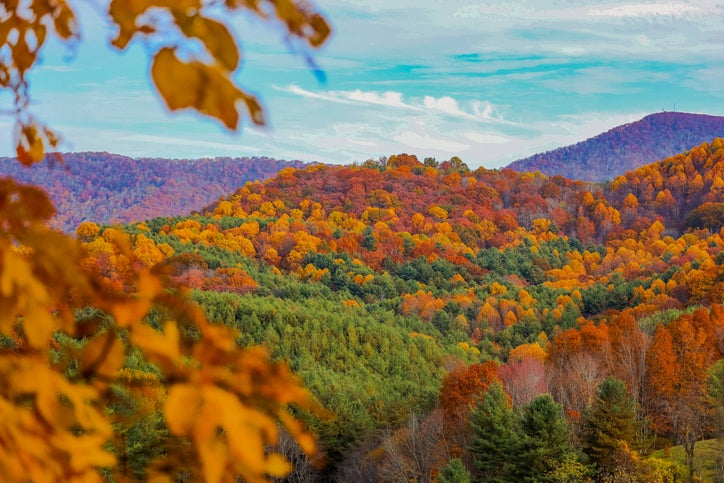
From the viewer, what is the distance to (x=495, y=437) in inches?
888

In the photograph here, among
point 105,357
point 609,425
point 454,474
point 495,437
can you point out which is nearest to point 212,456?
point 105,357

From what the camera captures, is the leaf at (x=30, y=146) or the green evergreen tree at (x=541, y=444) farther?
the green evergreen tree at (x=541, y=444)

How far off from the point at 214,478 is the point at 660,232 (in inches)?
4005

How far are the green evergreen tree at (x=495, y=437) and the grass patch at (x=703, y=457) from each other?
5709 millimetres

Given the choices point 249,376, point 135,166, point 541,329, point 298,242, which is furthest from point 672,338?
point 135,166

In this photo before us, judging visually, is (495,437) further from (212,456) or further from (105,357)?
(212,456)

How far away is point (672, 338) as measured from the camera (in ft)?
107

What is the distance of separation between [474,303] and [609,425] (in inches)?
1606

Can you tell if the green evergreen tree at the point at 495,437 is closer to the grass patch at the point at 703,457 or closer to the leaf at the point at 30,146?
the grass patch at the point at 703,457

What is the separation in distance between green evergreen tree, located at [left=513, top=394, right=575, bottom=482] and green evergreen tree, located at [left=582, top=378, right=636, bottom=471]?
4.89ft

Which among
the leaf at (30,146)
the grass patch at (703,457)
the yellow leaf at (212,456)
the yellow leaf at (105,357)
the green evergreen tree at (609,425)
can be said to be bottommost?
the grass patch at (703,457)

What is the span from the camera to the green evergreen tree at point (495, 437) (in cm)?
2231

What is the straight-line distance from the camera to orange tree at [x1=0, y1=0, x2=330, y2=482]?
0.90 metres

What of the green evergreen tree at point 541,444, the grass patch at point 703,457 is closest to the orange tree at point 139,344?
the green evergreen tree at point 541,444
